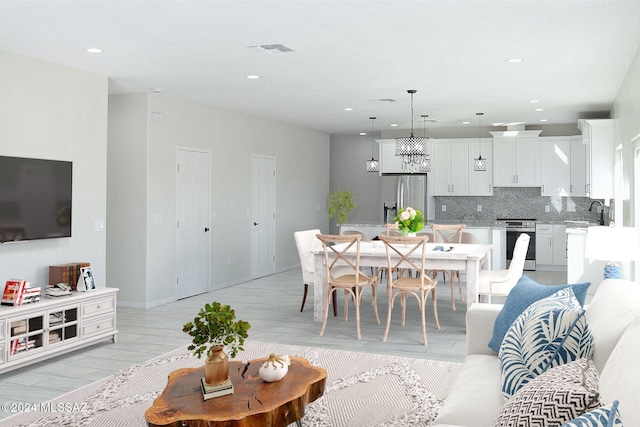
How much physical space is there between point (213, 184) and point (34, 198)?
3.37 m

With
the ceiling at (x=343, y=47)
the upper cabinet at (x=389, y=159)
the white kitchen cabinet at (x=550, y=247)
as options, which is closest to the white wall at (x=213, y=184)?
the ceiling at (x=343, y=47)

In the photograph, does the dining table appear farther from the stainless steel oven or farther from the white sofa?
the stainless steel oven

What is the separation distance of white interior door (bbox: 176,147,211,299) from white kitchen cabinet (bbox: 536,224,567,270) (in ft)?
18.8

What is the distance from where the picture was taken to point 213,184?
837 cm

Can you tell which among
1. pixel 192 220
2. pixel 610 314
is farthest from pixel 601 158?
pixel 610 314

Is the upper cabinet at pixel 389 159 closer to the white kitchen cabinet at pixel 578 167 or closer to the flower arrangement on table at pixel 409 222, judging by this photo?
the white kitchen cabinet at pixel 578 167

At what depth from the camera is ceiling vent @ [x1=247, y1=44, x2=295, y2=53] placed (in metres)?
4.89

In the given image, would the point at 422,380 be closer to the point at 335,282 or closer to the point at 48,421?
the point at 335,282

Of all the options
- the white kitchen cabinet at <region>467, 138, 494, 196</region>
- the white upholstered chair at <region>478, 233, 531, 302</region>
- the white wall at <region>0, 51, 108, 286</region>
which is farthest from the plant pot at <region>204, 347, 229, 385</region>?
the white kitchen cabinet at <region>467, 138, 494, 196</region>

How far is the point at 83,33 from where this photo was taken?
453 centimetres

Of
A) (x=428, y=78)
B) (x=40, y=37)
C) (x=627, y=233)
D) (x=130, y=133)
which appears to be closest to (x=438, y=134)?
(x=428, y=78)

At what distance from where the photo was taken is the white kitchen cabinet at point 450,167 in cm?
1102

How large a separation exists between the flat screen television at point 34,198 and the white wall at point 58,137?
13 centimetres

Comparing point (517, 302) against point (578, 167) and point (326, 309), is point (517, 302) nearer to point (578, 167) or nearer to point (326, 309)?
point (326, 309)
